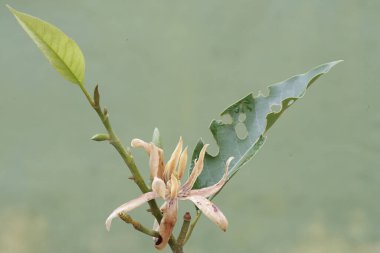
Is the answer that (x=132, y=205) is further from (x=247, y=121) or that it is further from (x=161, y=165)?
(x=247, y=121)

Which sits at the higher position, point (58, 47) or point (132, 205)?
point (58, 47)

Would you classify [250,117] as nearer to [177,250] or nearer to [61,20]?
[177,250]

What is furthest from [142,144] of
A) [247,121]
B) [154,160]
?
[247,121]

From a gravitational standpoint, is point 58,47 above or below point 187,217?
above

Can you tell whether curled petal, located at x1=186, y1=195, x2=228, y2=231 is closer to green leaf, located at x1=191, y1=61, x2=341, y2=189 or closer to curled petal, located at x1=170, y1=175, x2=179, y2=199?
curled petal, located at x1=170, y1=175, x2=179, y2=199

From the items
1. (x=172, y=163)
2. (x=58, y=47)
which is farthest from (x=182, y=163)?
(x=58, y=47)

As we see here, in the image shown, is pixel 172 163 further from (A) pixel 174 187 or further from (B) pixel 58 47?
(B) pixel 58 47

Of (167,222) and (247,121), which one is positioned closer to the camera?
(167,222)
